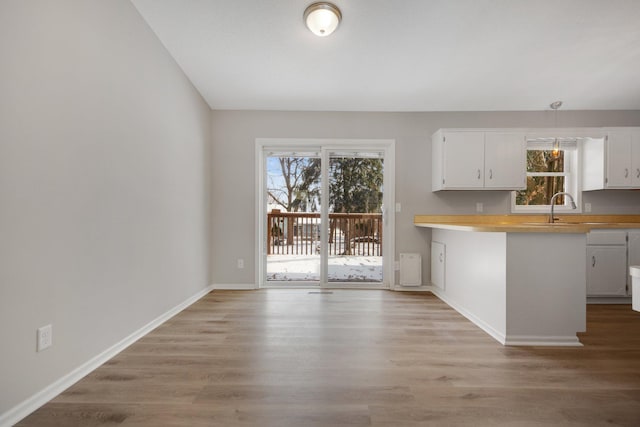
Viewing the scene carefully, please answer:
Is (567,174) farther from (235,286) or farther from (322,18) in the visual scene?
(235,286)

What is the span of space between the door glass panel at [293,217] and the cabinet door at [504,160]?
2.05m

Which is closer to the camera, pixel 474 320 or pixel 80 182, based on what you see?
pixel 80 182

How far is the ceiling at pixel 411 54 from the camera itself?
7.32ft

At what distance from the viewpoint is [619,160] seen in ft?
11.0

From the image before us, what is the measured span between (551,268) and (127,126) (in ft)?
10.7

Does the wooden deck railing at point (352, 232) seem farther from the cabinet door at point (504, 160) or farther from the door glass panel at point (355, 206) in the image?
the cabinet door at point (504, 160)

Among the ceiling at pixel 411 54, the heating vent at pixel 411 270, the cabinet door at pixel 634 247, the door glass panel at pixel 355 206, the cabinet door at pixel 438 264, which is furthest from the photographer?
the door glass panel at pixel 355 206

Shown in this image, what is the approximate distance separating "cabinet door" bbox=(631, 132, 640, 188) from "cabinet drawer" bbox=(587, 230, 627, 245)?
2.32 feet

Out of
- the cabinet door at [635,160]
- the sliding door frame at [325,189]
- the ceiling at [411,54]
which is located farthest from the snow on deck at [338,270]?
the cabinet door at [635,160]

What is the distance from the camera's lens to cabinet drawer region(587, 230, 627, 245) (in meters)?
3.11

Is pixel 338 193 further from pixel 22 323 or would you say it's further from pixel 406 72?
pixel 22 323

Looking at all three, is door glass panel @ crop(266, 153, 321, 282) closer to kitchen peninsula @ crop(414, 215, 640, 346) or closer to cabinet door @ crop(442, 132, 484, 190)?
cabinet door @ crop(442, 132, 484, 190)

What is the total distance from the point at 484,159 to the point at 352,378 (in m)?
2.89

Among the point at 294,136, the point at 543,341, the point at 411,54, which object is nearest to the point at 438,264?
the point at 543,341
